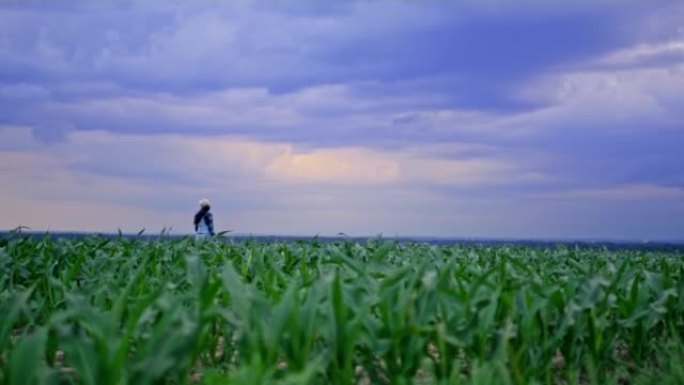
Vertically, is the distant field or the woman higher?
the woman

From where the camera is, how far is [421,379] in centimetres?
405

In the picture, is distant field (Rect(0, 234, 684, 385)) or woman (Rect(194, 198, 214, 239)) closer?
distant field (Rect(0, 234, 684, 385))

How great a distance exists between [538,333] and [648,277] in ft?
4.46

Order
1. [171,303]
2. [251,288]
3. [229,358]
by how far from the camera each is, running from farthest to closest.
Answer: [229,358] < [251,288] < [171,303]

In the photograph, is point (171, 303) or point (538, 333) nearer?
point (171, 303)

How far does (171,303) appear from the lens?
11.0ft

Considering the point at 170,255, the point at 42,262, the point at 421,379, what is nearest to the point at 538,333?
the point at 421,379

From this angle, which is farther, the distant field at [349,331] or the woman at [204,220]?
the woman at [204,220]

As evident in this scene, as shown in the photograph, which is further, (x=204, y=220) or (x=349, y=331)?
(x=204, y=220)

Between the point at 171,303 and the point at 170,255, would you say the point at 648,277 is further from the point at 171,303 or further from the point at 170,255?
the point at 170,255

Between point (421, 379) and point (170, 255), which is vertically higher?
point (170, 255)

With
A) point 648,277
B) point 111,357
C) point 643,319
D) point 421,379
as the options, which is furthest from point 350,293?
point 648,277

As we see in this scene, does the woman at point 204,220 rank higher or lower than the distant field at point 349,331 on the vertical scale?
higher

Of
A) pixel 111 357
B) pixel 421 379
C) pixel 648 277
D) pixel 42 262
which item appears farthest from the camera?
pixel 42 262
